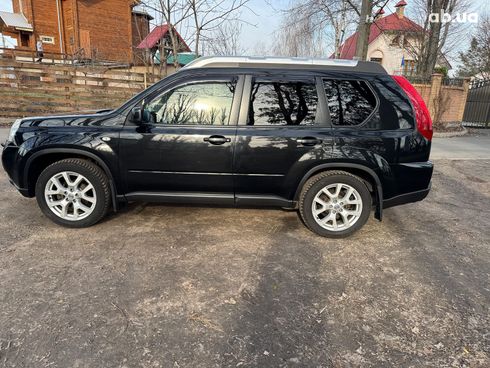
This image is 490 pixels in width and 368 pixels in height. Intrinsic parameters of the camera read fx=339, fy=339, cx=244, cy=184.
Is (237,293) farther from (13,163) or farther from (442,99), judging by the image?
(442,99)

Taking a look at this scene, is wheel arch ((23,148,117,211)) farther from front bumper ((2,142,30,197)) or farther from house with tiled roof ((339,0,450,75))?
house with tiled roof ((339,0,450,75))

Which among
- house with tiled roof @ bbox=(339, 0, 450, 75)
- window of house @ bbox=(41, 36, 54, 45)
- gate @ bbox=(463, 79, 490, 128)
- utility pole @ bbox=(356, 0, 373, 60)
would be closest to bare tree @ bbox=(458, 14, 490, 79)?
house with tiled roof @ bbox=(339, 0, 450, 75)

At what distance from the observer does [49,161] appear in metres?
3.87

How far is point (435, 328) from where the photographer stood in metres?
2.40

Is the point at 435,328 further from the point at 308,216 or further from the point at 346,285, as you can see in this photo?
the point at 308,216

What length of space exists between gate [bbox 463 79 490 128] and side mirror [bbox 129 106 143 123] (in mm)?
17704

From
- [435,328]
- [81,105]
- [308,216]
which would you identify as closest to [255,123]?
[308,216]

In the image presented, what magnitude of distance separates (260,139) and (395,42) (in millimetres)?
22930

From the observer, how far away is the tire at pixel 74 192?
3.71 meters

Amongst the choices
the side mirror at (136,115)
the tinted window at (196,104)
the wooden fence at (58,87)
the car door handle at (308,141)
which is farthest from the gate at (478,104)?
the side mirror at (136,115)

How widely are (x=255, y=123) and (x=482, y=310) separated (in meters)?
2.55

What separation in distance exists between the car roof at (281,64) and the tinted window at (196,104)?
0.25m

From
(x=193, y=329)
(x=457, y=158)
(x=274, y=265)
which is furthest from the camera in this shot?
(x=457, y=158)

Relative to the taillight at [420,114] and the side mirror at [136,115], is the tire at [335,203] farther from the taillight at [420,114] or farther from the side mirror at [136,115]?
the side mirror at [136,115]
